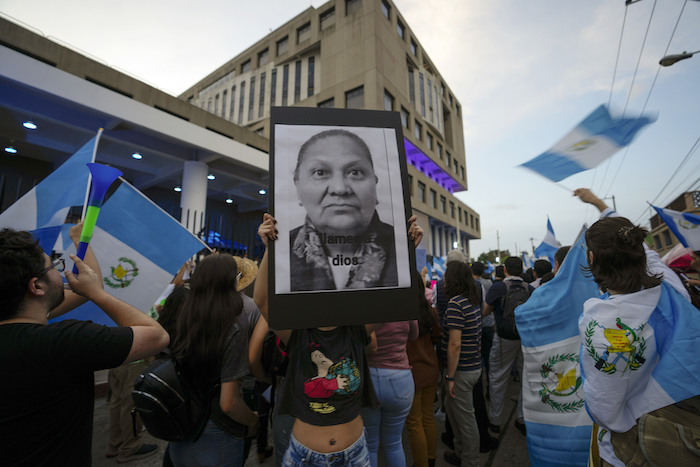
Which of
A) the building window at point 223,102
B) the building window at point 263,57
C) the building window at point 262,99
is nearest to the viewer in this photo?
the building window at point 262,99

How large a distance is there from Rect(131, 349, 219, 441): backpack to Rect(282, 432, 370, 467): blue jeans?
647 millimetres

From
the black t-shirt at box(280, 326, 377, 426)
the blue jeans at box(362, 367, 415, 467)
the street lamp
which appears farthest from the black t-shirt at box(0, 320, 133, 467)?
the street lamp

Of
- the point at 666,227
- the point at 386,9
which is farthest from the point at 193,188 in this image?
the point at 666,227

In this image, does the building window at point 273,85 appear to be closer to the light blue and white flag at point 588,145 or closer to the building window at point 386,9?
the building window at point 386,9

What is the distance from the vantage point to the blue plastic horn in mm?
1776

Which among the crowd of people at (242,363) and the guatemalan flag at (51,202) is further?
the guatemalan flag at (51,202)

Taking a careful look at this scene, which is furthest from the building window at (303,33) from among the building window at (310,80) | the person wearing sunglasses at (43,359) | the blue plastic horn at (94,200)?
the person wearing sunglasses at (43,359)

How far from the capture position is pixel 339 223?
5.53 feet

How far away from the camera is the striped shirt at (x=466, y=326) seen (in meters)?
3.18

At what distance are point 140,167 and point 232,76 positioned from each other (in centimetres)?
2967

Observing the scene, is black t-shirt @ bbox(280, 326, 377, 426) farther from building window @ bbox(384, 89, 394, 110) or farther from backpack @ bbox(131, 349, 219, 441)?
building window @ bbox(384, 89, 394, 110)

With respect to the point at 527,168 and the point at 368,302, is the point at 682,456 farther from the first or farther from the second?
the point at 527,168

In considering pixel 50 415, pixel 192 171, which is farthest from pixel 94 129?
pixel 50 415

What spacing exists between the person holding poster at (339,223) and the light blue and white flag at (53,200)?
222 cm
